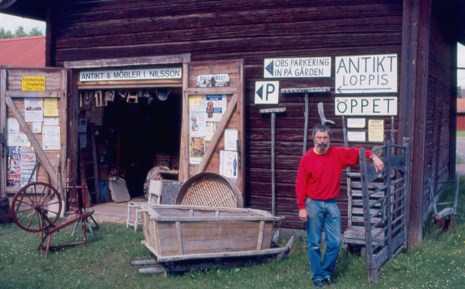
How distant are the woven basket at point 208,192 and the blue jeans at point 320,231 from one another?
7.16 ft

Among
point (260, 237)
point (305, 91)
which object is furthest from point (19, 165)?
point (305, 91)

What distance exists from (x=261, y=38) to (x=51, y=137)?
4356mm

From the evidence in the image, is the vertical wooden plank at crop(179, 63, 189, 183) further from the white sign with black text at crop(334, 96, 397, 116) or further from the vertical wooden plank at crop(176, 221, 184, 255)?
the vertical wooden plank at crop(176, 221, 184, 255)

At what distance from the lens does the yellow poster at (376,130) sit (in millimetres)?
8375

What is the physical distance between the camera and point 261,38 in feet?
30.2

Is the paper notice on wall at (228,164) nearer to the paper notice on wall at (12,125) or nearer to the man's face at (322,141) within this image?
the man's face at (322,141)

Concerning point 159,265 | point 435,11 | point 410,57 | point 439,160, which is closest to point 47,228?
point 159,265

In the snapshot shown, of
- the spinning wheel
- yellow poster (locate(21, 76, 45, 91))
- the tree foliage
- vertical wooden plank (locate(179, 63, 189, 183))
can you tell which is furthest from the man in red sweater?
the tree foliage

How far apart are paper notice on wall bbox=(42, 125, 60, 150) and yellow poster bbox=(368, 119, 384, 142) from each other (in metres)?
5.68

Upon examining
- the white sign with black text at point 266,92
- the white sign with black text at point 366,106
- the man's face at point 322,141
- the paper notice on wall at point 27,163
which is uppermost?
the white sign with black text at point 266,92

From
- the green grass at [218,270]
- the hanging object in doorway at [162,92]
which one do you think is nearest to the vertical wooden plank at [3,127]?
the green grass at [218,270]

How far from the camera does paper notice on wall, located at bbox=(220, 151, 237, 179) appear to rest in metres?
9.31

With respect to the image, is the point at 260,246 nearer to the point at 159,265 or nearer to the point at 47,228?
the point at 159,265

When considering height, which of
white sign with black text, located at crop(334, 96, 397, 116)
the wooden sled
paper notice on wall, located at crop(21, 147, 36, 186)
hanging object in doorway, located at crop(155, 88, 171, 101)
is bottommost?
the wooden sled
